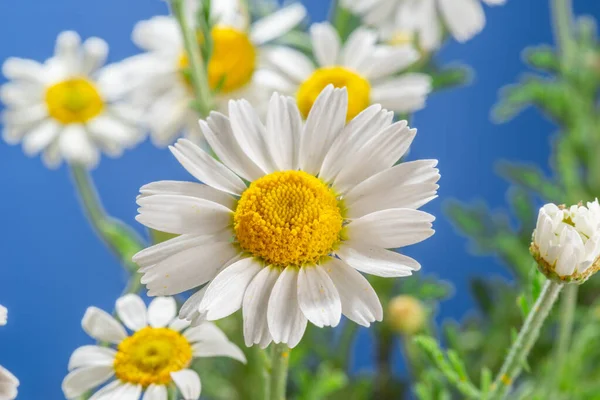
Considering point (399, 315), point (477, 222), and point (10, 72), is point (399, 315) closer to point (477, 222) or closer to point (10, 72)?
point (477, 222)

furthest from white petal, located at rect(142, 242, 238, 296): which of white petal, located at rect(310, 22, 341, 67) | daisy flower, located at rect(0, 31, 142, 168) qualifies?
daisy flower, located at rect(0, 31, 142, 168)

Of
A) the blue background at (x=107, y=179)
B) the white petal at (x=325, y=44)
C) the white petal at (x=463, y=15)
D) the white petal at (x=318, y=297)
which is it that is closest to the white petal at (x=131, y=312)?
the white petal at (x=318, y=297)

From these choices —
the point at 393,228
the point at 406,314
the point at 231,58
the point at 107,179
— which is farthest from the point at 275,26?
the point at 107,179

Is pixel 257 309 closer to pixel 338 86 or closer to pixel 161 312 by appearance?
pixel 161 312

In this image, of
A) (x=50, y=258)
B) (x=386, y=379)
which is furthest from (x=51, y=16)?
(x=386, y=379)

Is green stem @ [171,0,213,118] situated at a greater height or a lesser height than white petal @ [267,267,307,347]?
greater

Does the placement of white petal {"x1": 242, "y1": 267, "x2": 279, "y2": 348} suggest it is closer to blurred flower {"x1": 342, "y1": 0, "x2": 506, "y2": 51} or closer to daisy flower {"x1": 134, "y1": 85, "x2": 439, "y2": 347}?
daisy flower {"x1": 134, "y1": 85, "x2": 439, "y2": 347}
